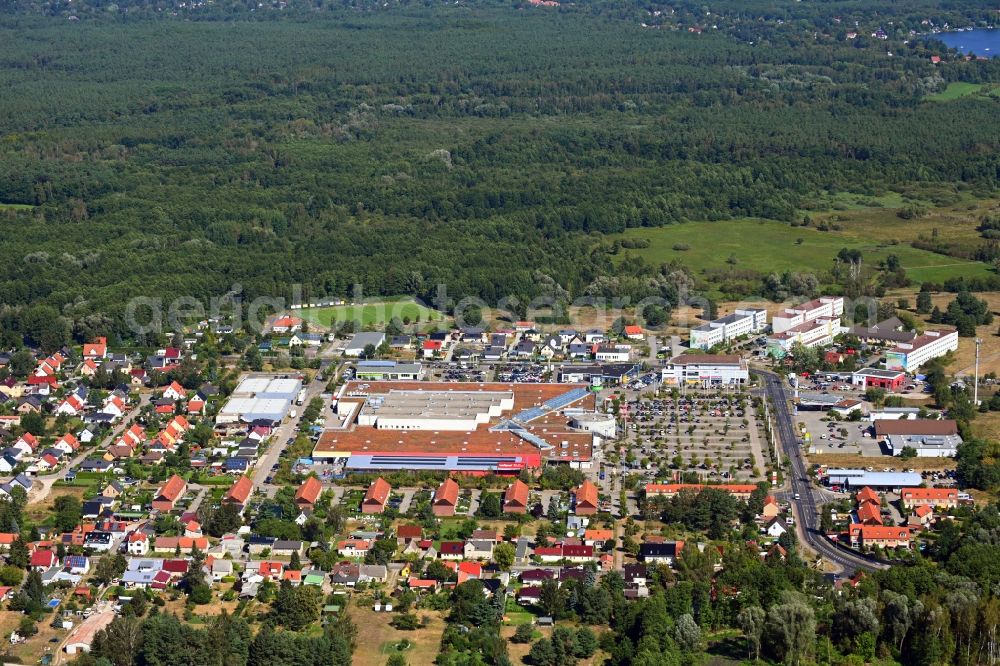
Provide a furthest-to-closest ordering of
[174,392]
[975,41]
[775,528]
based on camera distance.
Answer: [975,41]
[174,392]
[775,528]

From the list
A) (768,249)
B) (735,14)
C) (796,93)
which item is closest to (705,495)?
(768,249)

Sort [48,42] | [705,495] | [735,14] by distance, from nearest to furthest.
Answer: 1. [705,495]
2. [48,42]
3. [735,14]

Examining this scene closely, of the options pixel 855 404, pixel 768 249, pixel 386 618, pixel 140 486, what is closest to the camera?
pixel 386 618

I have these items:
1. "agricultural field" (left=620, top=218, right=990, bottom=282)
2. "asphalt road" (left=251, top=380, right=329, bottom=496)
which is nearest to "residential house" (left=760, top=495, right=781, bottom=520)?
"asphalt road" (left=251, top=380, right=329, bottom=496)

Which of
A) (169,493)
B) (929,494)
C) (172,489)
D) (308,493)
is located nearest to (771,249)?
(929,494)

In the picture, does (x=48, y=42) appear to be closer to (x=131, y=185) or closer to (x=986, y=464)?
(x=131, y=185)

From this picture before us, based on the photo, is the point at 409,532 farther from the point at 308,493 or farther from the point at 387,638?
the point at 387,638
